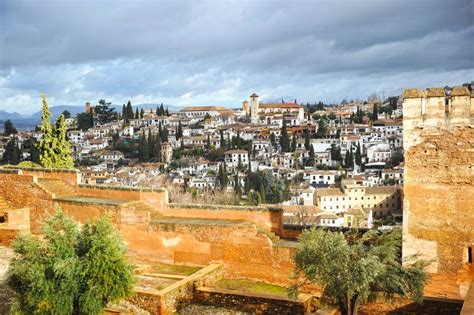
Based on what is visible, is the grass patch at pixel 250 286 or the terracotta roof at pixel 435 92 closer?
the terracotta roof at pixel 435 92

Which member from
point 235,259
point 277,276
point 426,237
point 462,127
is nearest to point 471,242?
point 426,237

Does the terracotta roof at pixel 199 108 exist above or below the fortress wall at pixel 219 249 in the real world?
above

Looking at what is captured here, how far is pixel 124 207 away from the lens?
11969 mm

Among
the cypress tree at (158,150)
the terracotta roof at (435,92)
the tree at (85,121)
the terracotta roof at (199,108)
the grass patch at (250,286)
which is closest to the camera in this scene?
the terracotta roof at (435,92)

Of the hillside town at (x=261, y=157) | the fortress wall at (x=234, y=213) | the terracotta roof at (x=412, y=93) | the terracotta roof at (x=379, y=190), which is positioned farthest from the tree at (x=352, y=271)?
the terracotta roof at (x=379, y=190)

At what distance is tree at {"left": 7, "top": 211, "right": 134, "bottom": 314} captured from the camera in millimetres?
7520

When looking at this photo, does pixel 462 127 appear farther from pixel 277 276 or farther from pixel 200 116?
pixel 200 116

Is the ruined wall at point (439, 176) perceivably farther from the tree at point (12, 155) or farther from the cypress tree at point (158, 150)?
the cypress tree at point (158, 150)

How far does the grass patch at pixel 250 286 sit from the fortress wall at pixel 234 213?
4.76 feet

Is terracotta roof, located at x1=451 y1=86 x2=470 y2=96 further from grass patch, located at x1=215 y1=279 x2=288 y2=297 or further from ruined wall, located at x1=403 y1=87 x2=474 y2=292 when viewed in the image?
grass patch, located at x1=215 y1=279 x2=288 y2=297

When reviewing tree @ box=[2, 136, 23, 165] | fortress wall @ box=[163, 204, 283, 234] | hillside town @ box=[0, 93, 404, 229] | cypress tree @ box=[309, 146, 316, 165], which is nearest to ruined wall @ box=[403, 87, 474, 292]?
fortress wall @ box=[163, 204, 283, 234]

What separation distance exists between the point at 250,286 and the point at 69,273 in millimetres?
4268

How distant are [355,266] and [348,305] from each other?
0.85 meters

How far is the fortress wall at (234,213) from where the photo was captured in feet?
37.5
